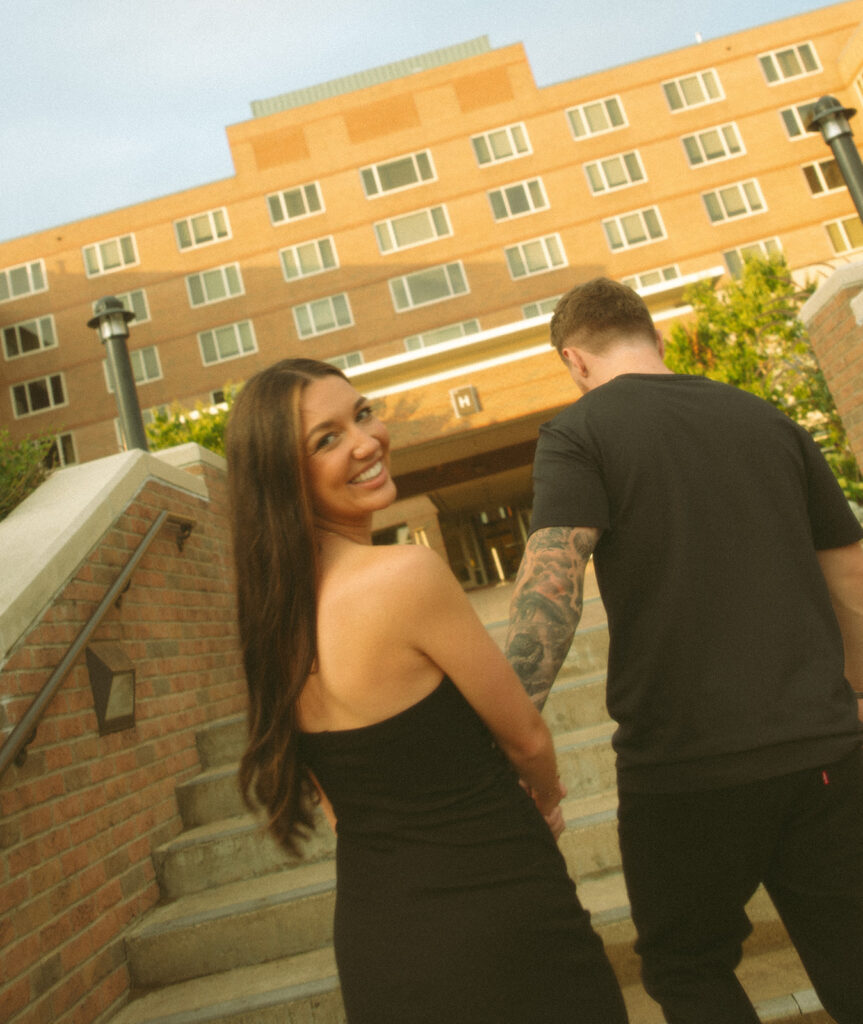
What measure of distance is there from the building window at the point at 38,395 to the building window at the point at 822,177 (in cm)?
2536

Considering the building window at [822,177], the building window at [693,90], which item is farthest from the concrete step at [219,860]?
the building window at [693,90]

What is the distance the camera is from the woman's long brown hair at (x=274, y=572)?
1.27 meters

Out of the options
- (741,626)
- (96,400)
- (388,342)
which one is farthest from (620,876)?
(96,400)

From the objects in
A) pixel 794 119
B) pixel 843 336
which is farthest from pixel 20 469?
pixel 794 119

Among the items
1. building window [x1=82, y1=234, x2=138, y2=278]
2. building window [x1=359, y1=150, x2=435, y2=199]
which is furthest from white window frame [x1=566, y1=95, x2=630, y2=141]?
building window [x1=82, y1=234, x2=138, y2=278]

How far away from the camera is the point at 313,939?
3.05 meters

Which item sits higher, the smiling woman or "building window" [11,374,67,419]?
"building window" [11,374,67,419]

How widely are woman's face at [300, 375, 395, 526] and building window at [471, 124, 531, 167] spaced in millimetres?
27393

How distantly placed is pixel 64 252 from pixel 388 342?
464 inches

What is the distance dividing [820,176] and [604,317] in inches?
1115

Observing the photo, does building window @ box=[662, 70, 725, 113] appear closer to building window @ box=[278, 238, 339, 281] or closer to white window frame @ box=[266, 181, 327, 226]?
white window frame @ box=[266, 181, 327, 226]

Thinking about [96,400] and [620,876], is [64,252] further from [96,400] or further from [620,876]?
[620,876]

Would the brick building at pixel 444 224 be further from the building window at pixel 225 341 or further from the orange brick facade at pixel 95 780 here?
the orange brick facade at pixel 95 780

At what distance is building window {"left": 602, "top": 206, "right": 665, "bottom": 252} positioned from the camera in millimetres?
25391
